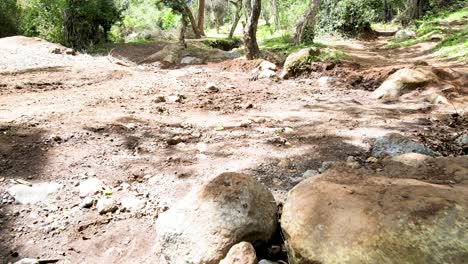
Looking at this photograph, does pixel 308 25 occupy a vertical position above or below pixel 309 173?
above

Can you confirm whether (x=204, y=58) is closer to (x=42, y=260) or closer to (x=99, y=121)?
(x=99, y=121)

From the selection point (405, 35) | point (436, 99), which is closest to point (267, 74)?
point (436, 99)

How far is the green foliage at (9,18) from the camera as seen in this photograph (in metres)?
13.1

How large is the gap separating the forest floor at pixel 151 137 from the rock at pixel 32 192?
0.05 m

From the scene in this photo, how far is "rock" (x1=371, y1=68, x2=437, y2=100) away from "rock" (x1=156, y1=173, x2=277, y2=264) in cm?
446

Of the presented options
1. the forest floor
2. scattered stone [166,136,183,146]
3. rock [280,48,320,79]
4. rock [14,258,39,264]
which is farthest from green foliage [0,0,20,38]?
rock [14,258,39,264]

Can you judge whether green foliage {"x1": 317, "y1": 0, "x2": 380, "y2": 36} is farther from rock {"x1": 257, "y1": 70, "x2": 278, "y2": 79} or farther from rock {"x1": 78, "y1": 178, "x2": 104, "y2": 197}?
rock {"x1": 78, "y1": 178, "x2": 104, "y2": 197}

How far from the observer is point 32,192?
292 centimetres

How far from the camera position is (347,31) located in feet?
51.6

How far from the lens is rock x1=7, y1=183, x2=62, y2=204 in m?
2.85

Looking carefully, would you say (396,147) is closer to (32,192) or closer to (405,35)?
(32,192)

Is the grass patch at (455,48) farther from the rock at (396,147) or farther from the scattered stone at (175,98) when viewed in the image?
the scattered stone at (175,98)

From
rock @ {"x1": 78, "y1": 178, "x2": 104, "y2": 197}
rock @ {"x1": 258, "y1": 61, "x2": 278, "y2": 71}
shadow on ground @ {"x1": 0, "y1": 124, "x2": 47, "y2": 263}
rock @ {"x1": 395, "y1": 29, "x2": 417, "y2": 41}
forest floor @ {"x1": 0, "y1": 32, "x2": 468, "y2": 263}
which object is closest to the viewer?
shadow on ground @ {"x1": 0, "y1": 124, "x2": 47, "y2": 263}

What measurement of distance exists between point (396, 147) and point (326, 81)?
400cm
